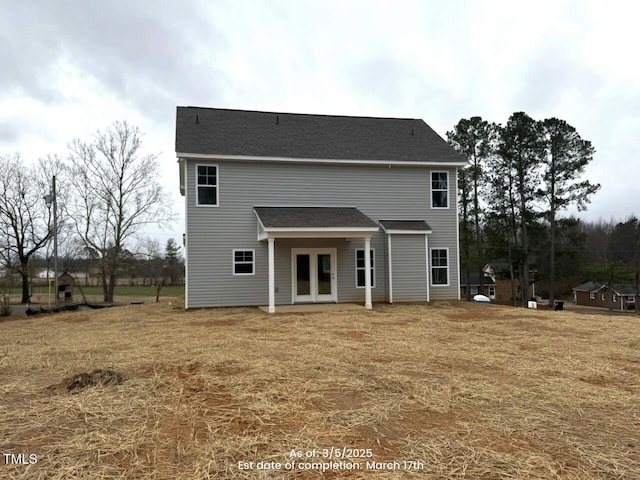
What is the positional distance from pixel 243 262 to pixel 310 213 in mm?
2816

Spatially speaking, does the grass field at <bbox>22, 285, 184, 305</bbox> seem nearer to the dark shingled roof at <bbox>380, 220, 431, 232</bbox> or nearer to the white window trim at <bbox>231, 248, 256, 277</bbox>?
the white window trim at <bbox>231, 248, 256, 277</bbox>

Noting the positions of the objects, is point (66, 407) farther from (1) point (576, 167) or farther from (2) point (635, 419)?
(1) point (576, 167)

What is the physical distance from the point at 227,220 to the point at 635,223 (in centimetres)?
3669

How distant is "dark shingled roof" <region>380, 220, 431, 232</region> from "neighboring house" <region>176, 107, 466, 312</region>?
0.05m

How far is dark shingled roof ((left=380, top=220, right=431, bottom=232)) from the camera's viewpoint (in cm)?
1502

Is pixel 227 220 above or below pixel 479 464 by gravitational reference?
above

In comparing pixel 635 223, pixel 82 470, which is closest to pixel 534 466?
pixel 82 470

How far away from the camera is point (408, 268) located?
1524 cm

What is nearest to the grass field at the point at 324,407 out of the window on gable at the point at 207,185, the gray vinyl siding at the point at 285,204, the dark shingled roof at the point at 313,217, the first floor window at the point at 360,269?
the dark shingled roof at the point at 313,217

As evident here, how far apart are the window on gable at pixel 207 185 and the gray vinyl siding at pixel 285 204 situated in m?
0.14

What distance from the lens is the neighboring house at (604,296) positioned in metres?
40.8

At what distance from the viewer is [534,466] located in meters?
2.79

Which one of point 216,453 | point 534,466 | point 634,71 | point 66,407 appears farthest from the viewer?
point 634,71

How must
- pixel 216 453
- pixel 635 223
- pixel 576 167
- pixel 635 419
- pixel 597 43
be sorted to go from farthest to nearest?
1. pixel 635 223
2. pixel 576 167
3. pixel 597 43
4. pixel 635 419
5. pixel 216 453
